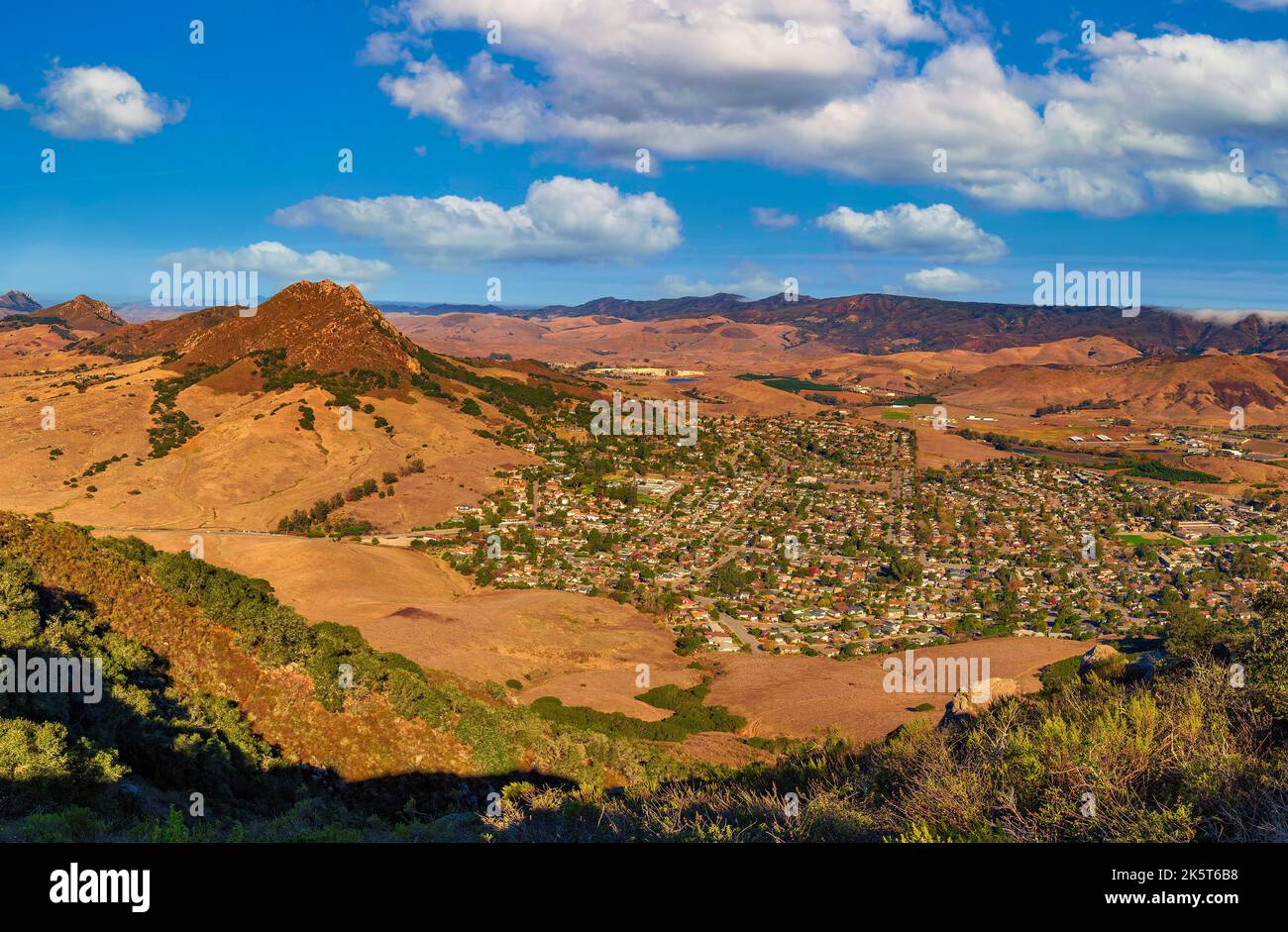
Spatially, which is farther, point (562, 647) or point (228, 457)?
point (228, 457)

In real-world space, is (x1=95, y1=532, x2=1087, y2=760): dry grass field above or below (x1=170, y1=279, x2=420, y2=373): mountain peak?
below

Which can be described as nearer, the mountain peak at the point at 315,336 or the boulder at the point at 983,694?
the boulder at the point at 983,694

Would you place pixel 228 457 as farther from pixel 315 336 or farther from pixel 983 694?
pixel 983 694

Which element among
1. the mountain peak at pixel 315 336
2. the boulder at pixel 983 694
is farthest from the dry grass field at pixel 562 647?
the mountain peak at pixel 315 336

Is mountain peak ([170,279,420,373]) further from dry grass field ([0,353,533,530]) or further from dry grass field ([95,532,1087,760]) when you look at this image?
dry grass field ([95,532,1087,760])

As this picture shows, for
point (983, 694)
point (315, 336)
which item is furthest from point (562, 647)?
point (315, 336)

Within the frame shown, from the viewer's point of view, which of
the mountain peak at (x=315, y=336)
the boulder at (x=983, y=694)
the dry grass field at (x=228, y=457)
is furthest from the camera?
the mountain peak at (x=315, y=336)

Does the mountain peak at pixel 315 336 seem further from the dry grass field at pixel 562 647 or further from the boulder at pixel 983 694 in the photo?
the boulder at pixel 983 694

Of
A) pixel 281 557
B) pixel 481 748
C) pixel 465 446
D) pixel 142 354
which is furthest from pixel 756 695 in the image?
pixel 142 354

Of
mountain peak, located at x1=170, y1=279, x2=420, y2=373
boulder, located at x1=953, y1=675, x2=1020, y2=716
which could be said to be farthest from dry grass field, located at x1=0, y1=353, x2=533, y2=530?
boulder, located at x1=953, y1=675, x2=1020, y2=716

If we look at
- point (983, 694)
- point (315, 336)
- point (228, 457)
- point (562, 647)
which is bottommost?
point (562, 647)

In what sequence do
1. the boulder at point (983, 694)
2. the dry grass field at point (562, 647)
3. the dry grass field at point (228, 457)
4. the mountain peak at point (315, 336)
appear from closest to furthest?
the boulder at point (983, 694) < the dry grass field at point (562, 647) < the dry grass field at point (228, 457) < the mountain peak at point (315, 336)

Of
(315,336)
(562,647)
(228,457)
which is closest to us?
(562,647)
